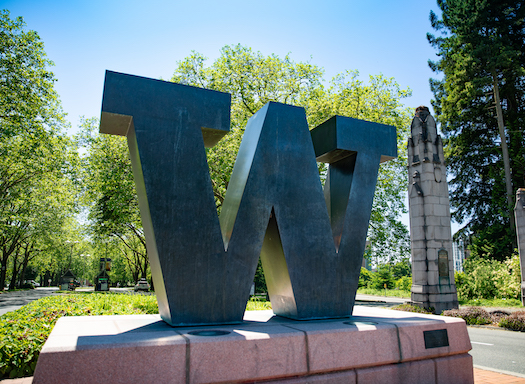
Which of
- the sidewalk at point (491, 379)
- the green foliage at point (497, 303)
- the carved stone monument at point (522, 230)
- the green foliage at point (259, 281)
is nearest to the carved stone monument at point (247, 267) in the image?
the sidewalk at point (491, 379)

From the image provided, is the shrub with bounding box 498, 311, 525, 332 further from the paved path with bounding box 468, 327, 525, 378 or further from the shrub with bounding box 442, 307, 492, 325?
the shrub with bounding box 442, 307, 492, 325

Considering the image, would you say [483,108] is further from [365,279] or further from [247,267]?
[247,267]

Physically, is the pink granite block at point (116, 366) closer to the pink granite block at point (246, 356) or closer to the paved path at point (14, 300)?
the pink granite block at point (246, 356)

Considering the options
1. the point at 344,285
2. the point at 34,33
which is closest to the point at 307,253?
the point at 344,285

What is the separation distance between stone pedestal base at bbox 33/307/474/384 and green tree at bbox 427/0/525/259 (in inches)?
998

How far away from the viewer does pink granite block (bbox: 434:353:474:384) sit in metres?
5.07

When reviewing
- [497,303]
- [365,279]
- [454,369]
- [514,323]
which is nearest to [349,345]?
[454,369]

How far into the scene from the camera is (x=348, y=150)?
656 cm

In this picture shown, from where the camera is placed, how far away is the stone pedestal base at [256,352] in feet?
11.4

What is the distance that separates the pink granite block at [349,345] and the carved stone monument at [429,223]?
13.1m

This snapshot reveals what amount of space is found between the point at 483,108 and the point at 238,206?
30022 mm

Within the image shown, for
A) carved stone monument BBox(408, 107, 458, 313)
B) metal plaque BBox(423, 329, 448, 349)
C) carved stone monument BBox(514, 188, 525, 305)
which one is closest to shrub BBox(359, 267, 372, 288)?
carved stone monument BBox(514, 188, 525, 305)

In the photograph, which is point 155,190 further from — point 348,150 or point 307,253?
point 348,150

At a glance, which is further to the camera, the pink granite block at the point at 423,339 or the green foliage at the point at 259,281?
the green foliage at the point at 259,281
